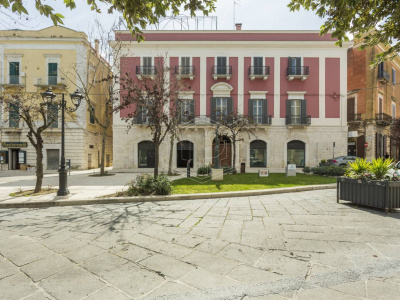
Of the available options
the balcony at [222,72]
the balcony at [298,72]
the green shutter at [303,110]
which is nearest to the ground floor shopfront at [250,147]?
the green shutter at [303,110]

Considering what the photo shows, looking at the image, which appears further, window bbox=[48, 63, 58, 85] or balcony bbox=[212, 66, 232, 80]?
window bbox=[48, 63, 58, 85]

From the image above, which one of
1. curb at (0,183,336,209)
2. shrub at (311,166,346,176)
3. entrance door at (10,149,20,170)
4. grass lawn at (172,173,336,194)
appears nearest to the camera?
curb at (0,183,336,209)

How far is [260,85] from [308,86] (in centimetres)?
448

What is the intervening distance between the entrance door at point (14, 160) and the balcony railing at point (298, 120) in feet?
84.9

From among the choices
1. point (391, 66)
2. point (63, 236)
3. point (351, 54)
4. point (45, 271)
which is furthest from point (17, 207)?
point (391, 66)

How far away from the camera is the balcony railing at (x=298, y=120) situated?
66.7 feet

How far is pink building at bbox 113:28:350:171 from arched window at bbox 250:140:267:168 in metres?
0.09

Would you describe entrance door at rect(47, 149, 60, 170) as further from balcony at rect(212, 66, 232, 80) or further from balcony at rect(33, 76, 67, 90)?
balcony at rect(212, 66, 232, 80)

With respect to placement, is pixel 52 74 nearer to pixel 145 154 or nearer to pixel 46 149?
pixel 46 149

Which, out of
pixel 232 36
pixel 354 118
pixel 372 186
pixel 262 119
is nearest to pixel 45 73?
pixel 232 36

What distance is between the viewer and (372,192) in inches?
225

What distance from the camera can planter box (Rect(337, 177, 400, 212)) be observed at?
5430 millimetres

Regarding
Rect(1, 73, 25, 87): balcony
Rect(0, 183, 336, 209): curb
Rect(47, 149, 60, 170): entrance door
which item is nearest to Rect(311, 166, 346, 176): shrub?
Rect(0, 183, 336, 209): curb

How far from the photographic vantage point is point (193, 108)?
20500mm
